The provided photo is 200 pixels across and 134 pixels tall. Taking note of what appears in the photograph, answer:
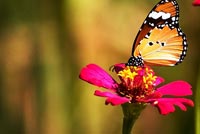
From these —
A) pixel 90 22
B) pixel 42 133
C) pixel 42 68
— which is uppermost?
pixel 90 22

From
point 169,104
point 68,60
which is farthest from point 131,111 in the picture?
point 68,60

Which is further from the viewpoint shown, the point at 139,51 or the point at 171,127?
the point at 171,127

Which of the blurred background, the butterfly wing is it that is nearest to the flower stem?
the butterfly wing

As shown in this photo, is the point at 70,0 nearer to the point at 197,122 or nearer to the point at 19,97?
Answer: the point at 19,97

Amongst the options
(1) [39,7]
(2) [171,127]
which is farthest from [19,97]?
(2) [171,127]

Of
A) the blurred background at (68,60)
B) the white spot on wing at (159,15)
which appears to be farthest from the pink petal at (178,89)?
the blurred background at (68,60)

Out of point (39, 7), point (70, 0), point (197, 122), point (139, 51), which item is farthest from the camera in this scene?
point (39, 7)

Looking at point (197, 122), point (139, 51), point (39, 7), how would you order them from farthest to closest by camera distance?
point (39, 7) → point (139, 51) → point (197, 122)
